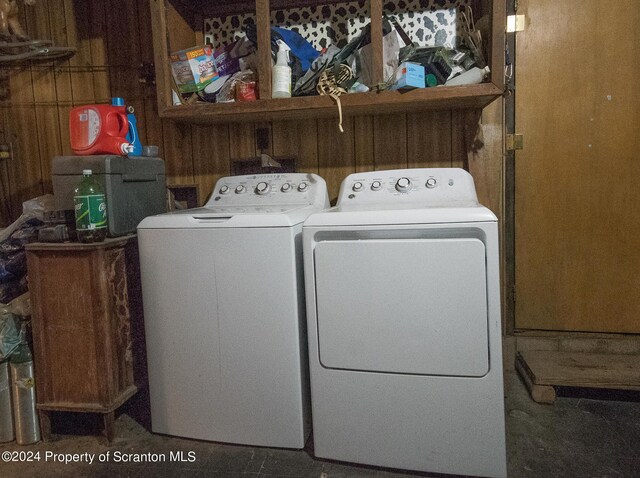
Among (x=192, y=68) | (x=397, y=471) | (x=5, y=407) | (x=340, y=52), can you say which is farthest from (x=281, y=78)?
(x=5, y=407)

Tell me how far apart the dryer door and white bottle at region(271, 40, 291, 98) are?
727 mm

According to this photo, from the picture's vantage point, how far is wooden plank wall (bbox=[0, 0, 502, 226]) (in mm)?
2203

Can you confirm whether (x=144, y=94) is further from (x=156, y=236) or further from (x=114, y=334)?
(x=114, y=334)

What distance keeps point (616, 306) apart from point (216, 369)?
1.81 m

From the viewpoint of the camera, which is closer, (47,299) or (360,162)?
(47,299)

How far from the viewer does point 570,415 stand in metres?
1.98

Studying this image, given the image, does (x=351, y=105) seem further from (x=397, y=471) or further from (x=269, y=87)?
(x=397, y=471)

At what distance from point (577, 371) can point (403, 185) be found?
42.1 inches

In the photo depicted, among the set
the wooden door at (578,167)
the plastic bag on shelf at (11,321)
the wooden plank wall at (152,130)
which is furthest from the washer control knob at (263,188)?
the wooden door at (578,167)

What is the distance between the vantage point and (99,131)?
1980 millimetres

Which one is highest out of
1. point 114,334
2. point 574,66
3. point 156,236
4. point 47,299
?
point 574,66

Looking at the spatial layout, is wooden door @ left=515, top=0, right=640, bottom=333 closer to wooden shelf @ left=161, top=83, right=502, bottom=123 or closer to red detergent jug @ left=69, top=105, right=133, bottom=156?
wooden shelf @ left=161, top=83, right=502, bottom=123

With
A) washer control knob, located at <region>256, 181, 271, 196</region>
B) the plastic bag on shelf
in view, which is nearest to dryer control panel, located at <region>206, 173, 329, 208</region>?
washer control knob, located at <region>256, 181, 271, 196</region>

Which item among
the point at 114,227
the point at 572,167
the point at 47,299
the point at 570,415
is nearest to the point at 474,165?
the point at 572,167
